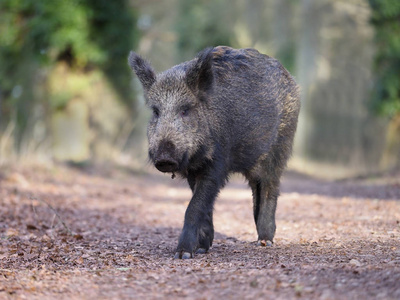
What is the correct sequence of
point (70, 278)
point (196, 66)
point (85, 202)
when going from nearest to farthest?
point (70, 278) < point (196, 66) < point (85, 202)

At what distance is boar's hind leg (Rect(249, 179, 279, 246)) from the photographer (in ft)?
23.6

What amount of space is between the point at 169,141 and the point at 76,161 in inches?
464

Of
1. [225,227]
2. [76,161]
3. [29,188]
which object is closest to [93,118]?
[76,161]

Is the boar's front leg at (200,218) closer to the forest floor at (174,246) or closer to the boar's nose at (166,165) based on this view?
the forest floor at (174,246)

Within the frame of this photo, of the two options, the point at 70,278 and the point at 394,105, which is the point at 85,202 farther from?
the point at 394,105

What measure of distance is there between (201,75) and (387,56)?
14919 mm

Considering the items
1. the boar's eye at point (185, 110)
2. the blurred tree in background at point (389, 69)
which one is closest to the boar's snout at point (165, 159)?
the boar's eye at point (185, 110)

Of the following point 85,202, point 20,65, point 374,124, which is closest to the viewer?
point 85,202

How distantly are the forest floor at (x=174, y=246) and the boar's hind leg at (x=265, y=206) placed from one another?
8.6 inches

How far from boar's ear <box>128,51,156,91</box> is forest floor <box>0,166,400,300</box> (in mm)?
1892

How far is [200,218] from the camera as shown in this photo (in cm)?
632

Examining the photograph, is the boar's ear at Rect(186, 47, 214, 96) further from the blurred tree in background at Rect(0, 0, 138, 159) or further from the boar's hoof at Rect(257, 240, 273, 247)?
the blurred tree in background at Rect(0, 0, 138, 159)

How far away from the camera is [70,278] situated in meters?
4.67

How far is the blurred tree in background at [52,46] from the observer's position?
18.1 meters
